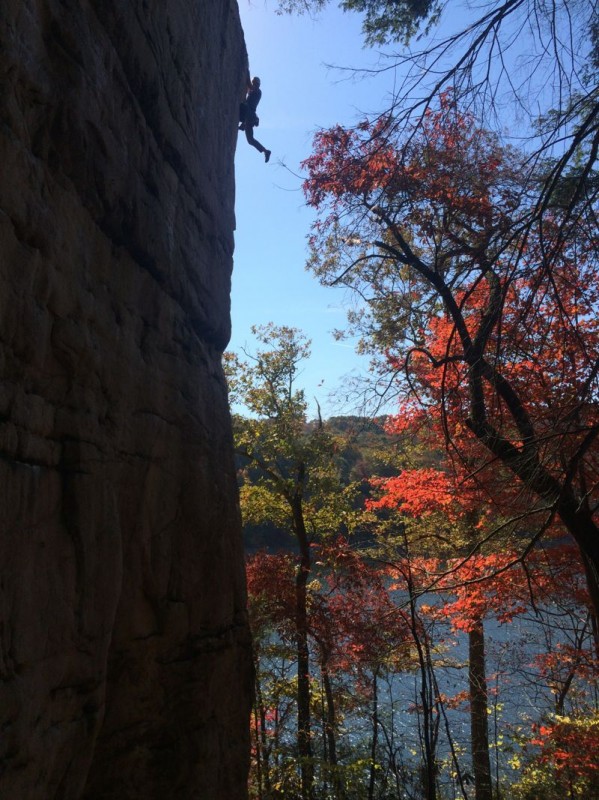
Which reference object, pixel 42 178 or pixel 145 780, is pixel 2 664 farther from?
pixel 42 178

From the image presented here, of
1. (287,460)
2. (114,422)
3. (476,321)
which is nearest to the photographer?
(114,422)

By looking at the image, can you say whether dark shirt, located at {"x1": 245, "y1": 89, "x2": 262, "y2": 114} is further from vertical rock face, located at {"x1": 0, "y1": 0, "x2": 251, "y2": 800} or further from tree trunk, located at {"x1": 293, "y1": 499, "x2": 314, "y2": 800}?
tree trunk, located at {"x1": 293, "y1": 499, "x2": 314, "y2": 800}

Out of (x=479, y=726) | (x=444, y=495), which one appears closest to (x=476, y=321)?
(x=444, y=495)

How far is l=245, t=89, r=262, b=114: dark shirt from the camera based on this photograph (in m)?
7.51

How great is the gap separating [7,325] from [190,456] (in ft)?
6.70

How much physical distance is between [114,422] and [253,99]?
19.1 feet

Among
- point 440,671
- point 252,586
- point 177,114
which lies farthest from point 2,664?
point 440,671

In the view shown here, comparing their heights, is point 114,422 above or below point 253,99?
below

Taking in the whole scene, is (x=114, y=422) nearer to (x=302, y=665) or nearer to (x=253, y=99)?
(x=253, y=99)

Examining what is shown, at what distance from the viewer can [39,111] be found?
274cm

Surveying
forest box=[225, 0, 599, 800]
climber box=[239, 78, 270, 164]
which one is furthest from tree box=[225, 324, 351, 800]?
climber box=[239, 78, 270, 164]

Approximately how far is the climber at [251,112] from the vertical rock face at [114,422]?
Answer: 2.10m

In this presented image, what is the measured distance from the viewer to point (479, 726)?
9430 mm

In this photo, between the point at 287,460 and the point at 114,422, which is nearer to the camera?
the point at 114,422
